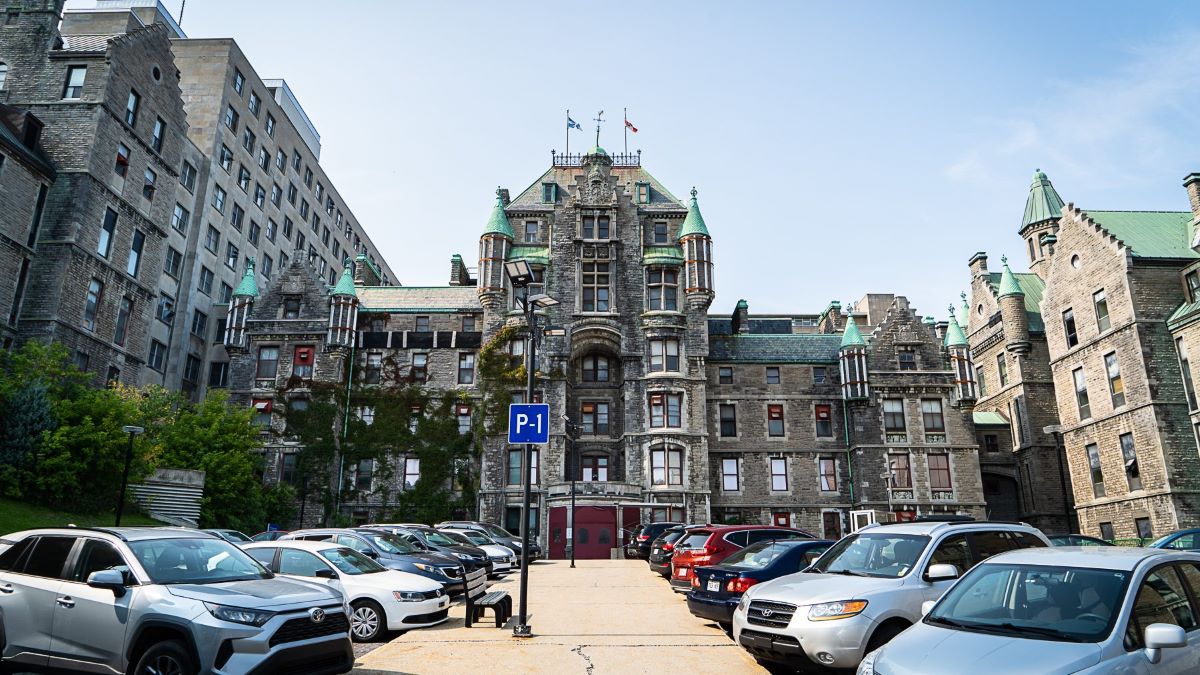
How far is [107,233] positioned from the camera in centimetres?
3606

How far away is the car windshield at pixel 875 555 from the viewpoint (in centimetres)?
1038

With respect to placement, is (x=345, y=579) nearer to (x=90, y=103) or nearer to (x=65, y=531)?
(x=65, y=531)

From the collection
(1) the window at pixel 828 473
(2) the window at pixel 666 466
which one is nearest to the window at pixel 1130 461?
(1) the window at pixel 828 473

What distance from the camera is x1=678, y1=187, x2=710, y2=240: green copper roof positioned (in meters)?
47.2

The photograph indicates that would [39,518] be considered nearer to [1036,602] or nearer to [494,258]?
[494,258]

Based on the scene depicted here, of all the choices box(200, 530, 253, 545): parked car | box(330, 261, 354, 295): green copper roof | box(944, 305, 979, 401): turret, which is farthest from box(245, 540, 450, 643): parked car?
box(944, 305, 979, 401): turret

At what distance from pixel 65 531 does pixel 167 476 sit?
23.9m

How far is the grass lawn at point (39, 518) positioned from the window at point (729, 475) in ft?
96.7

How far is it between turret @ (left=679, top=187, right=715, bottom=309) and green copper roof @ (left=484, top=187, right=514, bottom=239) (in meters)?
Answer: 11.0

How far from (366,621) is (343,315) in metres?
35.3

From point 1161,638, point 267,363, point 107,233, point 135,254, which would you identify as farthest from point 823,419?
point 1161,638

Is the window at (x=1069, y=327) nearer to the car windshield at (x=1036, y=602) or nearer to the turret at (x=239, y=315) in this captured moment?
the car windshield at (x=1036, y=602)

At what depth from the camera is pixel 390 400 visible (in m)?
45.2

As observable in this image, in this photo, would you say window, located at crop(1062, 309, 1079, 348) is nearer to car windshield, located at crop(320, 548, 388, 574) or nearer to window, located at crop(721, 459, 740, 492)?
window, located at crop(721, 459, 740, 492)
